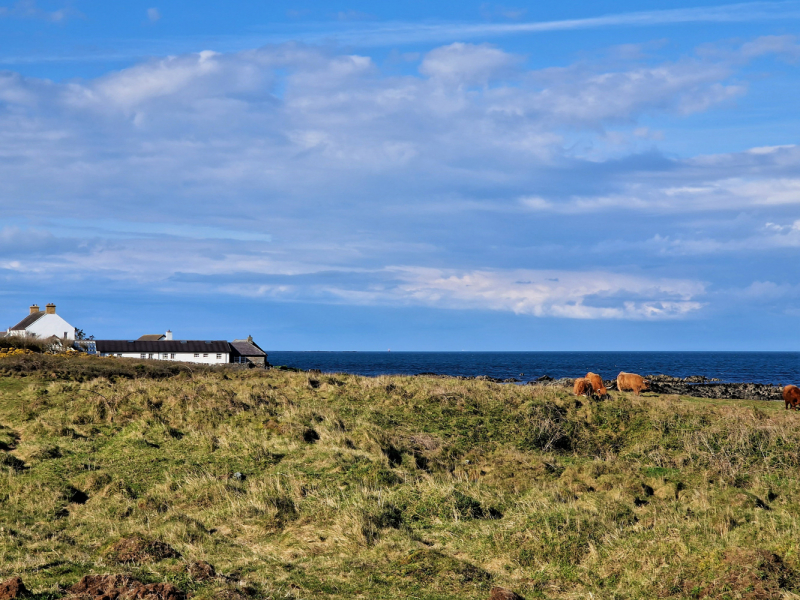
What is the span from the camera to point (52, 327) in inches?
3868

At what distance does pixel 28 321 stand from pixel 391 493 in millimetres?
101093

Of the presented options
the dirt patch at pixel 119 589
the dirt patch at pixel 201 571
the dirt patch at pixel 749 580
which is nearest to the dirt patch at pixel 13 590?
the dirt patch at pixel 119 589

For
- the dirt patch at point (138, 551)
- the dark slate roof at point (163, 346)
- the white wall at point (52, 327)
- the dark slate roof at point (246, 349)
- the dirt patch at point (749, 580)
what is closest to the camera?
the dirt patch at point (749, 580)

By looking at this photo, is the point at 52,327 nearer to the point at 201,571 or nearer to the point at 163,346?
the point at 163,346

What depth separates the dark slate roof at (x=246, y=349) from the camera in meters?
105

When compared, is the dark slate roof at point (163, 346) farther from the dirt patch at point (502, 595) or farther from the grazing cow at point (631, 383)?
the dirt patch at point (502, 595)

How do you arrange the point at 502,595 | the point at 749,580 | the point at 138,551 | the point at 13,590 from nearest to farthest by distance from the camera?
the point at 13,590 → the point at 749,580 → the point at 502,595 → the point at 138,551

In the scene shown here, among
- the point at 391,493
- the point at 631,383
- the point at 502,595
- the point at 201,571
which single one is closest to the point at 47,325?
the point at 631,383

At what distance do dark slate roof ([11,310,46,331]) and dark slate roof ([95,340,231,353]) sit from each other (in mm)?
10590

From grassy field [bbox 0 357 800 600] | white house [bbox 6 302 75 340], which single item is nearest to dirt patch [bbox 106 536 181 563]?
grassy field [bbox 0 357 800 600]

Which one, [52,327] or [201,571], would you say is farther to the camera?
[52,327]

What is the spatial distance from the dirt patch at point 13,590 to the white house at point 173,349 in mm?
89275

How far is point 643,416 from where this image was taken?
99.3 ft

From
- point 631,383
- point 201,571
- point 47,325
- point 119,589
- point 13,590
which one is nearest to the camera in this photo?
point 13,590
